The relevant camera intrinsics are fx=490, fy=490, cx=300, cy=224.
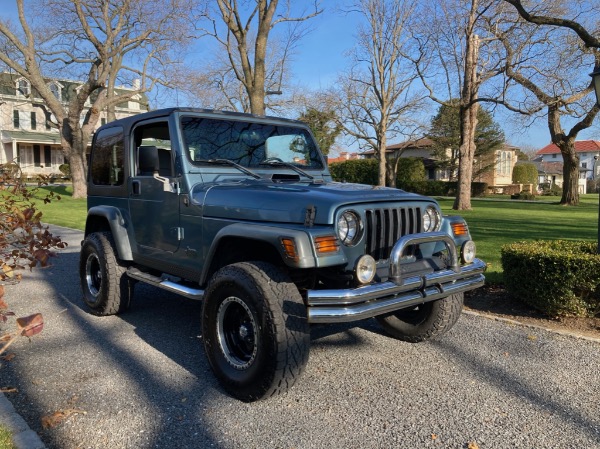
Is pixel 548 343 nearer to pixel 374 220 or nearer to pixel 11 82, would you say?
pixel 374 220

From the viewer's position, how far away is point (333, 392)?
3406 mm

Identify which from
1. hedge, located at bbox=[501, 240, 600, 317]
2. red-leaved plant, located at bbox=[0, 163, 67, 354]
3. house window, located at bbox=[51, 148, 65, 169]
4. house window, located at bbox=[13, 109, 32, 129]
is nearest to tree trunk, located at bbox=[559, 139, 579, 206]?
hedge, located at bbox=[501, 240, 600, 317]

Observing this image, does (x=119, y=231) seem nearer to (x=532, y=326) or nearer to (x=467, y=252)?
(x=467, y=252)

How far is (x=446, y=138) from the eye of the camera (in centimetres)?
3838

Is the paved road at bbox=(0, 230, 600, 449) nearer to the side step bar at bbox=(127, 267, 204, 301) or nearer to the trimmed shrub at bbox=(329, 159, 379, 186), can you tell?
the side step bar at bbox=(127, 267, 204, 301)

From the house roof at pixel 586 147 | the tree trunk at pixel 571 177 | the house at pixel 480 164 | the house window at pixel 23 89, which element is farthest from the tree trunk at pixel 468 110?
the house roof at pixel 586 147

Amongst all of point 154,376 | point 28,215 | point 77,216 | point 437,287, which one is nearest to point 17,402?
point 154,376

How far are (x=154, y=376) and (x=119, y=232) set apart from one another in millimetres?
1700

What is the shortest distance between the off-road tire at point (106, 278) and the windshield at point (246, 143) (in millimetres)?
1579

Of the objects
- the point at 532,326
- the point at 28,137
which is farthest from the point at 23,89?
the point at 532,326

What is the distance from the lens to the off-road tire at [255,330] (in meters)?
3.00

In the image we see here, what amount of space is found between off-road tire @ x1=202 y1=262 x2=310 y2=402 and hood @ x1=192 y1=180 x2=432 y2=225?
1.23 ft

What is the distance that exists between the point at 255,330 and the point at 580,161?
93633 mm

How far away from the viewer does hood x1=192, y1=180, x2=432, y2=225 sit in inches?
126
